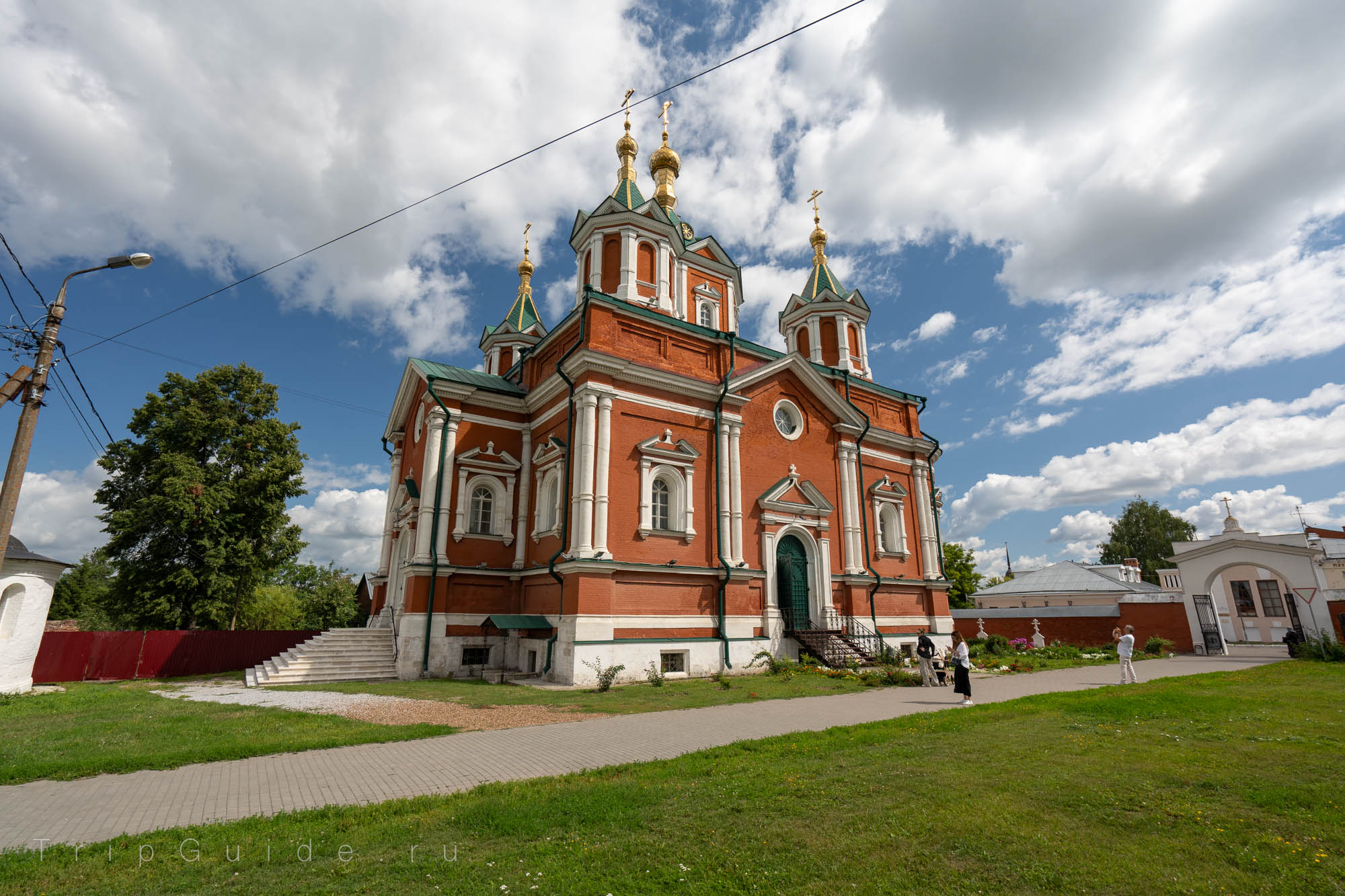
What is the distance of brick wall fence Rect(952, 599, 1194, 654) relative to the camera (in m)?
24.7

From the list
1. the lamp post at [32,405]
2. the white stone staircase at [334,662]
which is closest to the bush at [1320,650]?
the white stone staircase at [334,662]

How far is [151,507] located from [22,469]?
1555 centimetres

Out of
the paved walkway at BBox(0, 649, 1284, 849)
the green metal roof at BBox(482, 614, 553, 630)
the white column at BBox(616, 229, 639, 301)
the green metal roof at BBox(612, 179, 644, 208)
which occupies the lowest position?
the paved walkway at BBox(0, 649, 1284, 849)

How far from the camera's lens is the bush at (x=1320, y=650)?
18.9 meters

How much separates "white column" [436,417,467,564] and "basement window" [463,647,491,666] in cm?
265

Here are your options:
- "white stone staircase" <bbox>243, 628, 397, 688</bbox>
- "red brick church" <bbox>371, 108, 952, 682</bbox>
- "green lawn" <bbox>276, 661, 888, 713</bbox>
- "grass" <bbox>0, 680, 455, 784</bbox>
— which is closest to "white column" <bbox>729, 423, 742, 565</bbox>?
"red brick church" <bbox>371, 108, 952, 682</bbox>

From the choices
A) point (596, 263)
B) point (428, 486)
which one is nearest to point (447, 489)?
point (428, 486)

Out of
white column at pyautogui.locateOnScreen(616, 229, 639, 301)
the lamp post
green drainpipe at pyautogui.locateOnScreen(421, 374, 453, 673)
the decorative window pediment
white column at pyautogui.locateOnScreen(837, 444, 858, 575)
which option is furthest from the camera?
white column at pyautogui.locateOnScreen(837, 444, 858, 575)

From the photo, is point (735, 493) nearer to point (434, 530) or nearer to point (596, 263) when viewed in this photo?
point (434, 530)

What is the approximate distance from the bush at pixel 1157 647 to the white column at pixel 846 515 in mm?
11712

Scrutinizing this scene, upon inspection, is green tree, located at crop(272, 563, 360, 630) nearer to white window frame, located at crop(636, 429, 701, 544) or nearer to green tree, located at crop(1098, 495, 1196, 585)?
white window frame, located at crop(636, 429, 701, 544)

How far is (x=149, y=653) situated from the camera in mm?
20594

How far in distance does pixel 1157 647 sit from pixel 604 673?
Result: 21002 millimetres

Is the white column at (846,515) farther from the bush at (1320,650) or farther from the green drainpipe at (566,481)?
the bush at (1320,650)
